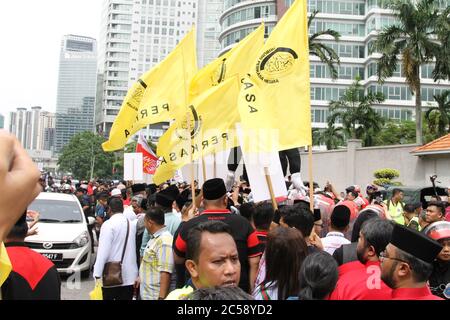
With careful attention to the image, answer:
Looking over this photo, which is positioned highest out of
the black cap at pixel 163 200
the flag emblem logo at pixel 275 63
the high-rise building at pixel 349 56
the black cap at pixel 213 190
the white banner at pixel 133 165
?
the high-rise building at pixel 349 56

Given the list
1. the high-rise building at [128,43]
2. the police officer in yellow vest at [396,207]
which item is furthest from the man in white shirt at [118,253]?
the high-rise building at [128,43]

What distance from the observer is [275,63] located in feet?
20.3

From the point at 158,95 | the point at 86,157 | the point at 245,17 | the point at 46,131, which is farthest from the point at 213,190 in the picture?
the point at 46,131

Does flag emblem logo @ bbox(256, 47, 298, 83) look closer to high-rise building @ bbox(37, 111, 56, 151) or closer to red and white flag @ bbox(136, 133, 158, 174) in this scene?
red and white flag @ bbox(136, 133, 158, 174)

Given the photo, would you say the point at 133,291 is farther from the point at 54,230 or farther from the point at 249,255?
the point at 54,230

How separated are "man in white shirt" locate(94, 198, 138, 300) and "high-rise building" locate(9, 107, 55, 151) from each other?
115887 millimetres

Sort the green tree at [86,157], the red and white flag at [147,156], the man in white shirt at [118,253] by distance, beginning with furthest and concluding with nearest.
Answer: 1. the green tree at [86,157]
2. the red and white flag at [147,156]
3. the man in white shirt at [118,253]

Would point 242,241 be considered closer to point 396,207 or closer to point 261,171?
point 261,171

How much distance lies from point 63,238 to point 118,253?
124 inches

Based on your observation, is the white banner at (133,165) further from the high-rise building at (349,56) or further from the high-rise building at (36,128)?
the high-rise building at (36,128)

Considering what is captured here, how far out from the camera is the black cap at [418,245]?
270 centimetres

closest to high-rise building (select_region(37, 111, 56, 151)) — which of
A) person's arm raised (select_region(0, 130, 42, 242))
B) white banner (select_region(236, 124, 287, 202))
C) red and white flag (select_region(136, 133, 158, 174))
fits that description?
red and white flag (select_region(136, 133, 158, 174))

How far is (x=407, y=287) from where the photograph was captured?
2.68m
